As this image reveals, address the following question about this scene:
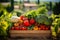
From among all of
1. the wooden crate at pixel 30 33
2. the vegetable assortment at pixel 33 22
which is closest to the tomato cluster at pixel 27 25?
the vegetable assortment at pixel 33 22

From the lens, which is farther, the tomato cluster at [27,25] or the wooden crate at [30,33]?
the tomato cluster at [27,25]

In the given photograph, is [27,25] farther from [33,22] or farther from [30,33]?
Result: [30,33]

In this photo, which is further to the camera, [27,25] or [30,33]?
[27,25]

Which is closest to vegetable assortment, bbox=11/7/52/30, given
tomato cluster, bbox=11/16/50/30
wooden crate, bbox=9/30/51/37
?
tomato cluster, bbox=11/16/50/30

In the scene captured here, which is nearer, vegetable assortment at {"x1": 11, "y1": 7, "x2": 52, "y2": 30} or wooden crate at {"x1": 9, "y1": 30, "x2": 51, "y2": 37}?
wooden crate at {"x1": 9, "y1": 30, "x2": 51, "y2": 37}

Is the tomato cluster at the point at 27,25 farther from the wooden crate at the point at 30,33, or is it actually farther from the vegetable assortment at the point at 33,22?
the wooden crate at the point at 30,33

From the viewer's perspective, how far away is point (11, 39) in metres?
3.48

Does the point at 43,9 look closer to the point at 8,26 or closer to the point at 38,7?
the point at 38,7

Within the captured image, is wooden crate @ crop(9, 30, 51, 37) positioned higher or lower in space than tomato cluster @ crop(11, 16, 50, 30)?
lower

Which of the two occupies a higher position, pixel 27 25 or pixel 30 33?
pixel 27 25

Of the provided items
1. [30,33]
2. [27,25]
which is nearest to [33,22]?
[27,25]

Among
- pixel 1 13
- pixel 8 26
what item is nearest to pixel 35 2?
pixel 1 13

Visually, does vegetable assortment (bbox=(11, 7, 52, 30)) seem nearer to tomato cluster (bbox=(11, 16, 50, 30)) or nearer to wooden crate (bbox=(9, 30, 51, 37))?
tomato cluster (bbox=(11, 16, 50, 30))

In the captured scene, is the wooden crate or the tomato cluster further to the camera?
the tomato cluster
